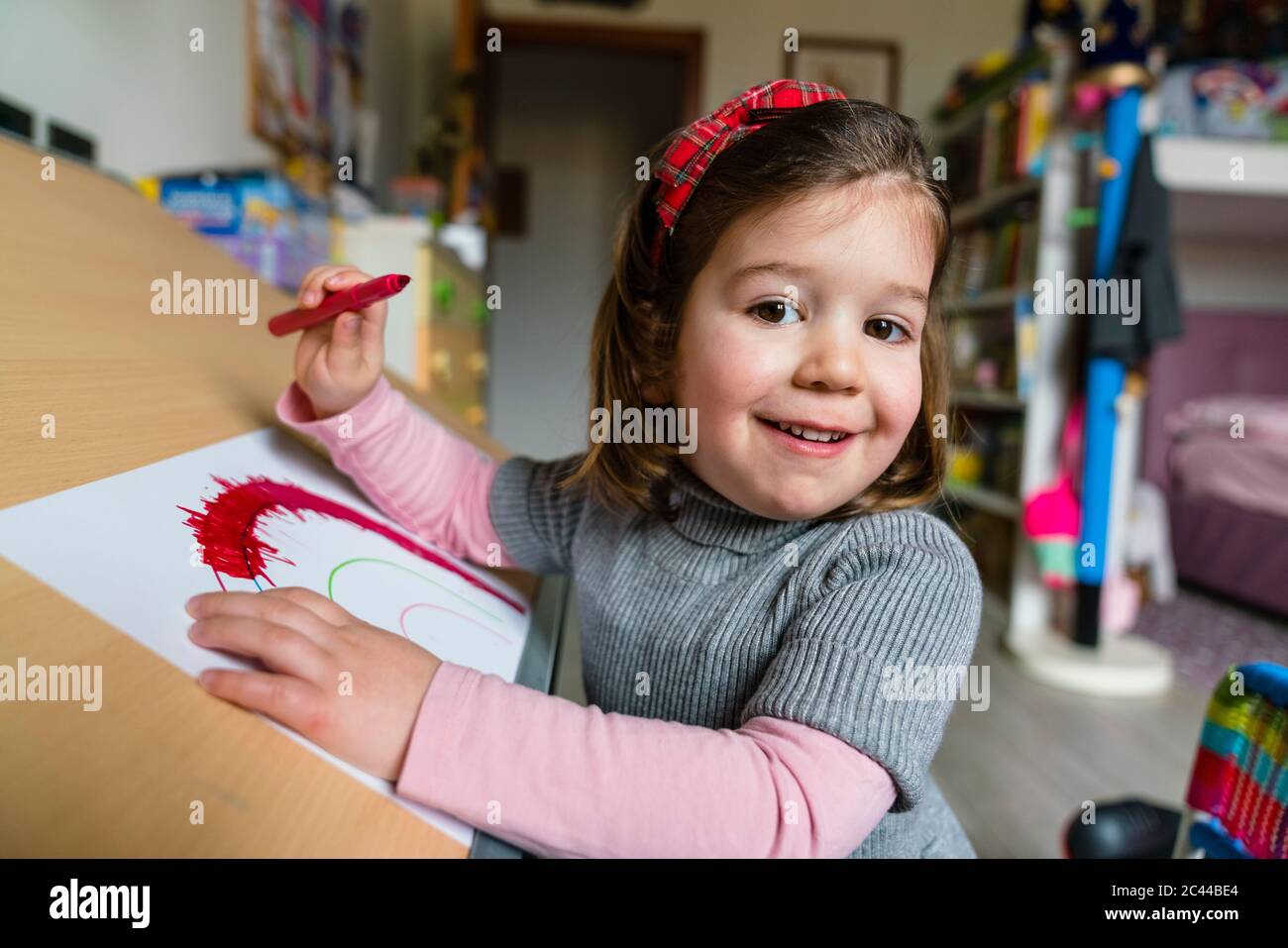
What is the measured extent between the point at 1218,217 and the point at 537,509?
3.40 m

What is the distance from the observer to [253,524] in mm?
499

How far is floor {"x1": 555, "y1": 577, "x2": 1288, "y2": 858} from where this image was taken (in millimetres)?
1589

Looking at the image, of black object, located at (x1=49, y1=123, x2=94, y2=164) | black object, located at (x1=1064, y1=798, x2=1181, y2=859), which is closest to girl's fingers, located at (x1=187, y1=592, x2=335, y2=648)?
black object, located at (x1=1064, y1=798, x2=1181, y2=859)

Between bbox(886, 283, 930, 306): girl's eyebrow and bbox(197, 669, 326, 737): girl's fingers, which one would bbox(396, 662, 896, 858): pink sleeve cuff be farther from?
bbox(886, 283, 930, 306): girl's eyebrow

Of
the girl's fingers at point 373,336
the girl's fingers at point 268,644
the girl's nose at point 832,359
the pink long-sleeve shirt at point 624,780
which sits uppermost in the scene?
the girl's nose at point 832,359

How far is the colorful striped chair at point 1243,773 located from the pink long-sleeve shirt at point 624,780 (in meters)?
0.31

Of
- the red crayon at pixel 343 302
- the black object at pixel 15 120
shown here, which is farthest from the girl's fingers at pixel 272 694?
the black object at pixel 15 120

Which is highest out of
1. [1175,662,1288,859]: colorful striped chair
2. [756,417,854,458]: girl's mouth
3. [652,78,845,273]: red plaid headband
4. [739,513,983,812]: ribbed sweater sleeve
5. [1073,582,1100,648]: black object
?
[652,78,845,273]: red plaid headband

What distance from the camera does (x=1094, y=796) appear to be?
1693mm

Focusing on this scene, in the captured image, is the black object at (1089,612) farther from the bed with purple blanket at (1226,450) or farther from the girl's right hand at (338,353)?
the girl's right hand at (338,353)

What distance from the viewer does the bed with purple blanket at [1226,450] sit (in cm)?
310

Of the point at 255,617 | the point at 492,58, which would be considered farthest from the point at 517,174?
the point at 255,617

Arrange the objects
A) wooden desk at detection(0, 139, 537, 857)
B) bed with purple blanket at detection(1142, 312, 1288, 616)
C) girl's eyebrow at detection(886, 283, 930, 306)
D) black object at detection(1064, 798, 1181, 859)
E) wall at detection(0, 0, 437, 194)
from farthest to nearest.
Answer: bed with purple blanket at detection(1142, 312, 1288, 616) → wall at detection(0, 0, 437, 194) → black object at detection(1064, 798, 1181, 859) → girl's eyebrow at detection(886, 283, 930, 306) → wooden desk at detection(0, 139, 537, 857)

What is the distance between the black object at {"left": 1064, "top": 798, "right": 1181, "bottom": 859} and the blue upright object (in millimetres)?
1497
